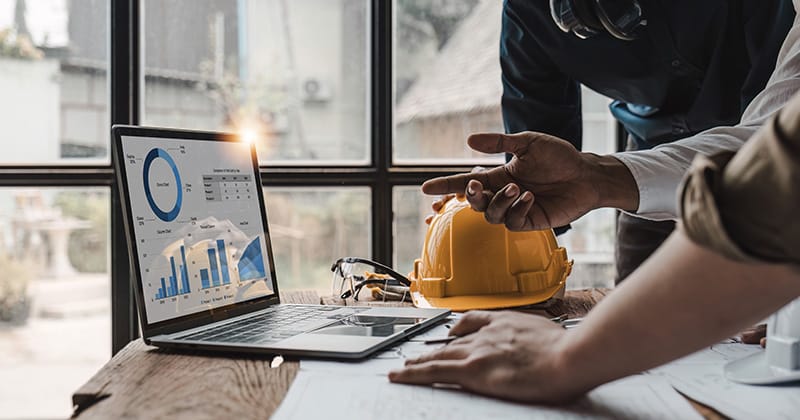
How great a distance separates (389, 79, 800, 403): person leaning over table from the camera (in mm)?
587

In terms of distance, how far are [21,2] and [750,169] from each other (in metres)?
2.50

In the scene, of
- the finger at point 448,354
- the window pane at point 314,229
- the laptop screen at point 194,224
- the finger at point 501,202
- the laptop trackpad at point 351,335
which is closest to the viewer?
the finger at point 448,354

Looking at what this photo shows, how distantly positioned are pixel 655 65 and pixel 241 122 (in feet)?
4.49

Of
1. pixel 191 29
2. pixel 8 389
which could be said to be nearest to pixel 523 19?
pixel 191 29

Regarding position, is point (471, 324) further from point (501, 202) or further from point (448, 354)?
point (501, 202)

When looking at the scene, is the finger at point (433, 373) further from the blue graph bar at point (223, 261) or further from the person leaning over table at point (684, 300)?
the blue graph bar at point (223, 261)

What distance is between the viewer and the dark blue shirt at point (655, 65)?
5.64ft

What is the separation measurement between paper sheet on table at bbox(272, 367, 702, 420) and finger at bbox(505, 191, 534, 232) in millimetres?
502

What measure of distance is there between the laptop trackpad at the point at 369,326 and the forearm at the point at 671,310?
385 mm

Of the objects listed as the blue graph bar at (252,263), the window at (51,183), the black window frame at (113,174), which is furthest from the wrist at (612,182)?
the window at (51,183)

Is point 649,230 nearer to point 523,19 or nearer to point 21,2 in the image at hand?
point 523,19

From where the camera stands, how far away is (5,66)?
8.30 feet

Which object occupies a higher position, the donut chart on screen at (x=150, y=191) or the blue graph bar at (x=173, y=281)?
the donut chart on screen at (x=150, y=191)

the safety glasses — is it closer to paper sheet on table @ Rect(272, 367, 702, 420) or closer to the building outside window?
paper sheet on table @ Rect(272, 367, 702, 420)
